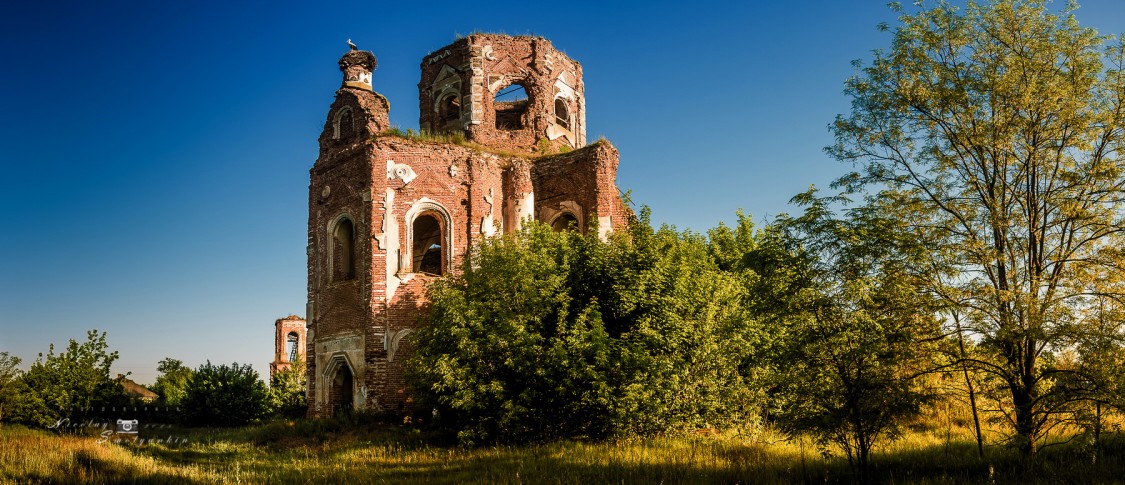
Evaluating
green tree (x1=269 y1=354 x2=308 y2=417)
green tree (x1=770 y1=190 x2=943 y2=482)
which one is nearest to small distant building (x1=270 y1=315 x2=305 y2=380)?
green tree (x1=269 y1=354 x2=308 y2=417)

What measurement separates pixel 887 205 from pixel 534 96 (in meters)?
15.5

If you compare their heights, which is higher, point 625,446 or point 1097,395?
point 1097,395

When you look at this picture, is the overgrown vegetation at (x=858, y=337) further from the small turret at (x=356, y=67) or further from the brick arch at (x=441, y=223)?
the small turret at (x=356, y=67)

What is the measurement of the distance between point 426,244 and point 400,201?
5.35 m

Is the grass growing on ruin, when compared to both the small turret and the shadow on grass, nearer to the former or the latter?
the small turret

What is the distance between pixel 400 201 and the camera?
19672 millimetres

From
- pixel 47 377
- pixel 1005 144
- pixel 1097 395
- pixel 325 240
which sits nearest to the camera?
pixel 1097 395

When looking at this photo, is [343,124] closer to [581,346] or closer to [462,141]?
[462,141]

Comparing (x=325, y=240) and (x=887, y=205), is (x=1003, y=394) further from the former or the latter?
(x=325, y=240)

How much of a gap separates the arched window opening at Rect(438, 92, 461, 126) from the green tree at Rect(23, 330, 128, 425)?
13657 mm

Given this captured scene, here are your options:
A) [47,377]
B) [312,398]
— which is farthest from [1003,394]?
[47,377]

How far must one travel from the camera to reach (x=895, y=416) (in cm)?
937

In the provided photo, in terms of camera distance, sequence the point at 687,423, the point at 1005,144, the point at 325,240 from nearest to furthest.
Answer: the point at 1005,144
the point at 687,423
the point at 325,240

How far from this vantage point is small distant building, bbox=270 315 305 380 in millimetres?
40250
